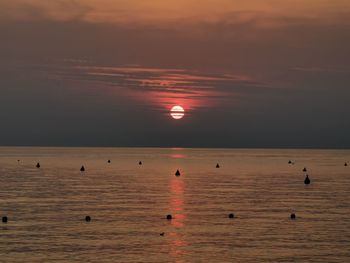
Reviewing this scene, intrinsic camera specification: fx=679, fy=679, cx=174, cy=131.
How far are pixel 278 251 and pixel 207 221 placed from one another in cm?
1860

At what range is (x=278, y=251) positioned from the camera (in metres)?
53.0

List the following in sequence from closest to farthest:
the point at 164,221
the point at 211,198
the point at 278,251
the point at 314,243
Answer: the point at 278,251, the point at 314,243, the point at 164,221, the point at 211,198

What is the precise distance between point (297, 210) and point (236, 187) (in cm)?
4005

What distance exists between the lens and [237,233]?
62.5m

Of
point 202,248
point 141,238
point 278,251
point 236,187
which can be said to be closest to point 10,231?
point 141,238

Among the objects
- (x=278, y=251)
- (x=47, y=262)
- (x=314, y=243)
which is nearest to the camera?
(x=47, y=262)

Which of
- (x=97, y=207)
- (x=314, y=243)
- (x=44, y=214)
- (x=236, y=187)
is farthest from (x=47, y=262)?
(x=236, y=187)

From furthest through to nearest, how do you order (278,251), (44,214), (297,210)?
1. (297,210)
2. (44,214)
3. (278,251)

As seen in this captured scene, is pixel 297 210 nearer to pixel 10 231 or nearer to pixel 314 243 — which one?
pixel 314 243

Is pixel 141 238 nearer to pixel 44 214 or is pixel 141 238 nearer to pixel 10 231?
pixel 10 231

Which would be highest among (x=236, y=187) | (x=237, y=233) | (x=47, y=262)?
(x=236, y=187)

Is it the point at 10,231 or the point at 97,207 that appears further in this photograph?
the point at 97,207

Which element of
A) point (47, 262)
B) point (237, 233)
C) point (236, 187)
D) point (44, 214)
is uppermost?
point (236, 187)

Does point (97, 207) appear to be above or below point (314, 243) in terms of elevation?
above
